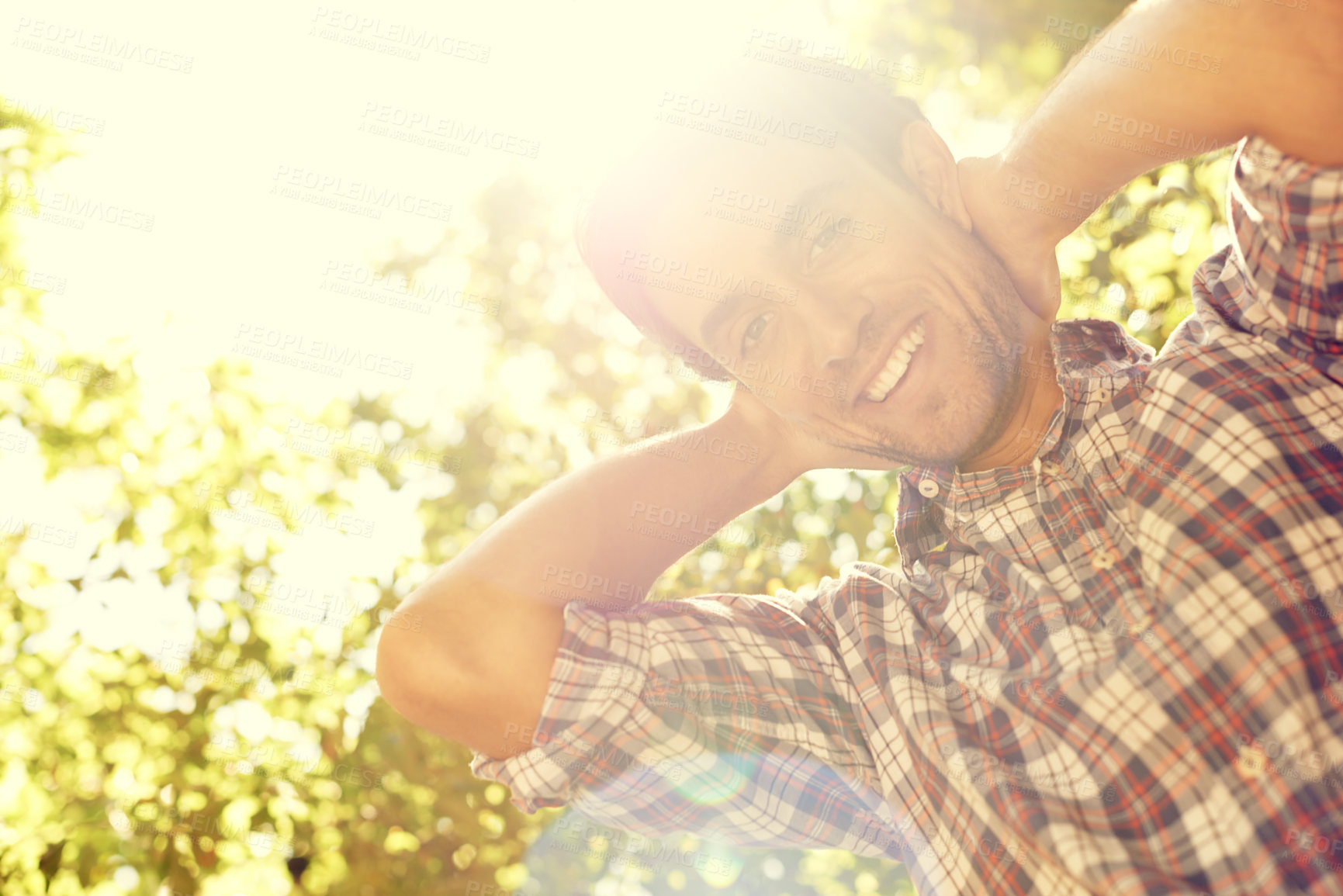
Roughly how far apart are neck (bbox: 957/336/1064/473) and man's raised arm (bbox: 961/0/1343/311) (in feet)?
0.79

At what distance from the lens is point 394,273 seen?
3125 mm

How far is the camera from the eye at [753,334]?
69.6 inches

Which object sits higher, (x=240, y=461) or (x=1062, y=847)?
(x=1062, y=847)

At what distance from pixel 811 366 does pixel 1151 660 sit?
0.81 m

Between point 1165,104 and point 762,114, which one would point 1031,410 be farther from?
A: point 762,114

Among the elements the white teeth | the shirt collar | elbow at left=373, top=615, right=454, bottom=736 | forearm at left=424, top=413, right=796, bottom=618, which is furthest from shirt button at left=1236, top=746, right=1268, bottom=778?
elbow at left=373, top=615, right=454, bottom=736

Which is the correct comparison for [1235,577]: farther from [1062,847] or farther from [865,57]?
[865,57]

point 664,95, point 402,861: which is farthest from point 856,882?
point 664,95

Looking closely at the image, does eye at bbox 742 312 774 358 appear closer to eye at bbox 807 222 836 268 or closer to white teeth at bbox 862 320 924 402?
eye at bbox 807 222 836 268

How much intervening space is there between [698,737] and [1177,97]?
1.33 m

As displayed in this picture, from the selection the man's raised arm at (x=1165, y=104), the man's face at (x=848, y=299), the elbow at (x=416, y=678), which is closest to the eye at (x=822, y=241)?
the man's face at (x=848, y=299)

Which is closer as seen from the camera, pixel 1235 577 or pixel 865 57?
pixel 1235 577

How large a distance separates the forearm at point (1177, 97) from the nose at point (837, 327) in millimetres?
377

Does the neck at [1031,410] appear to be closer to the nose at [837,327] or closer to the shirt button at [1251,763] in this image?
the nose at [837,327]
